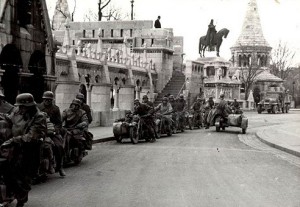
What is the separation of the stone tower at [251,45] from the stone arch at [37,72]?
75.1m

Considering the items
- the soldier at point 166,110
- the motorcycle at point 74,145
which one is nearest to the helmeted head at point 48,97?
the motorcycle at point 74,145

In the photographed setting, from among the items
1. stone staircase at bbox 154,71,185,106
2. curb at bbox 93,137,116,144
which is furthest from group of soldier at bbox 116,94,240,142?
stone staircase at bbox 154,71,185,106

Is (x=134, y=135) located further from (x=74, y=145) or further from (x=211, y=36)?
(x=211, y=36)

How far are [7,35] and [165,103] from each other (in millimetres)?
A: 9726

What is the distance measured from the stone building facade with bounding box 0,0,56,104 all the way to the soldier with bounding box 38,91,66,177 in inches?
133

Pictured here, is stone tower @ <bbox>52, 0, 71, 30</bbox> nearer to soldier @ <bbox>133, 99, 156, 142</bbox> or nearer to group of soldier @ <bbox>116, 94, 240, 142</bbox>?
group of soldier @ <bbox>116, 94, 240, 142</bbox>

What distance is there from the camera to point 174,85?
40.6m

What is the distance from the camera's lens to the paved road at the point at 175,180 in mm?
7926

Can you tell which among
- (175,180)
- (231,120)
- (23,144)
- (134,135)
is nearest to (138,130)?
(134,135)

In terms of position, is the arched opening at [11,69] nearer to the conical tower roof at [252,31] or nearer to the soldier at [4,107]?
the soldier at [4,107]

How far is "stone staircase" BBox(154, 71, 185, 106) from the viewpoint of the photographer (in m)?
39.3

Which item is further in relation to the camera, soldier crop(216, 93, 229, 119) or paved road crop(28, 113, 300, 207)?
soldier crop(216, 93, 229, 119)

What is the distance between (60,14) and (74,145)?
4503cm

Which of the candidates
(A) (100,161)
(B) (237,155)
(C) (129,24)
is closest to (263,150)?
(B) (237,155)
